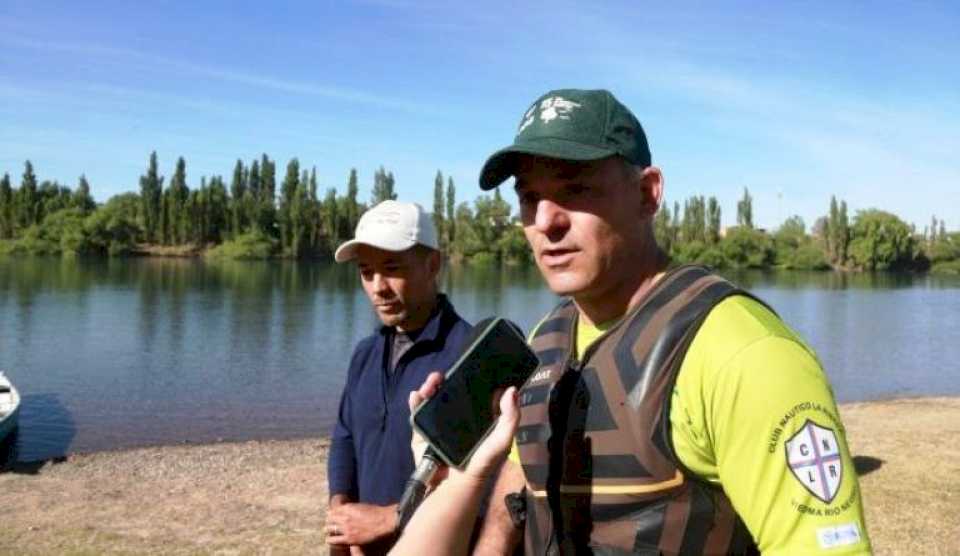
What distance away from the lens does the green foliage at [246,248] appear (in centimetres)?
10425

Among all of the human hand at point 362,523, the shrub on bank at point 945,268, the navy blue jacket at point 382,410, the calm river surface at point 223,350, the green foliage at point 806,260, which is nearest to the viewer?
the human hand at point 362,523

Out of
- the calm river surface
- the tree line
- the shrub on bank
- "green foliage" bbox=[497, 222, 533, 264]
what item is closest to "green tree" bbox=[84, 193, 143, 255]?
the tree line

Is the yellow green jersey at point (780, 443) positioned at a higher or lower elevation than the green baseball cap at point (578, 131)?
lower

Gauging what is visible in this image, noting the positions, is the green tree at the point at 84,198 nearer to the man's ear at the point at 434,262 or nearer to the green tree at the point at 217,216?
the green tree at the point at 217,216

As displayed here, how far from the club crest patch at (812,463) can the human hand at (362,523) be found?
2.02 meters

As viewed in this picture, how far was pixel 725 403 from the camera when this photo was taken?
1.47 m

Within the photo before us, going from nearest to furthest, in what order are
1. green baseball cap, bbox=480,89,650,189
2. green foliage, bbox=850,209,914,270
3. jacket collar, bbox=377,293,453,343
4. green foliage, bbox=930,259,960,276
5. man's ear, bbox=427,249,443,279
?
green baseball cap, bbox=480,89,650,189 → jacket collar, bbox=377,293,453,343 → man's ear, bbox=427,249,443,279 → green foliage, bbox=850,209,914,270 → green foliage, bbox=930,259,960,276

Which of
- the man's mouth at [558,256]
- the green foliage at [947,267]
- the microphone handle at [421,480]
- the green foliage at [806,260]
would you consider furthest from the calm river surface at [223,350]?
the green foliage at [947,267]

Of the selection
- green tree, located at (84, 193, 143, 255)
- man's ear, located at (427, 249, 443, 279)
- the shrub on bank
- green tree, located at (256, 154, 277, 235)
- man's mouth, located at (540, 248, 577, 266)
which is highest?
green tree, located at (256, 154, 277, 235)

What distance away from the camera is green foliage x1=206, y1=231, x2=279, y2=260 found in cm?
10425

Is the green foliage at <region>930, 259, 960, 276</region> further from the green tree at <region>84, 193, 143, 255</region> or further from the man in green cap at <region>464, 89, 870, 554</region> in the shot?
the man in green cap at <region>464, 89, 870, 554</region>

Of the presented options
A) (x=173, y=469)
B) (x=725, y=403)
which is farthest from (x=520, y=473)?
(x=173, y=469)

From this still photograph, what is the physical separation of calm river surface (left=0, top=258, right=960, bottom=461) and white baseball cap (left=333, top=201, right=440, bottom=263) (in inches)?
551

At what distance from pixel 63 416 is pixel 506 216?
332 ft
